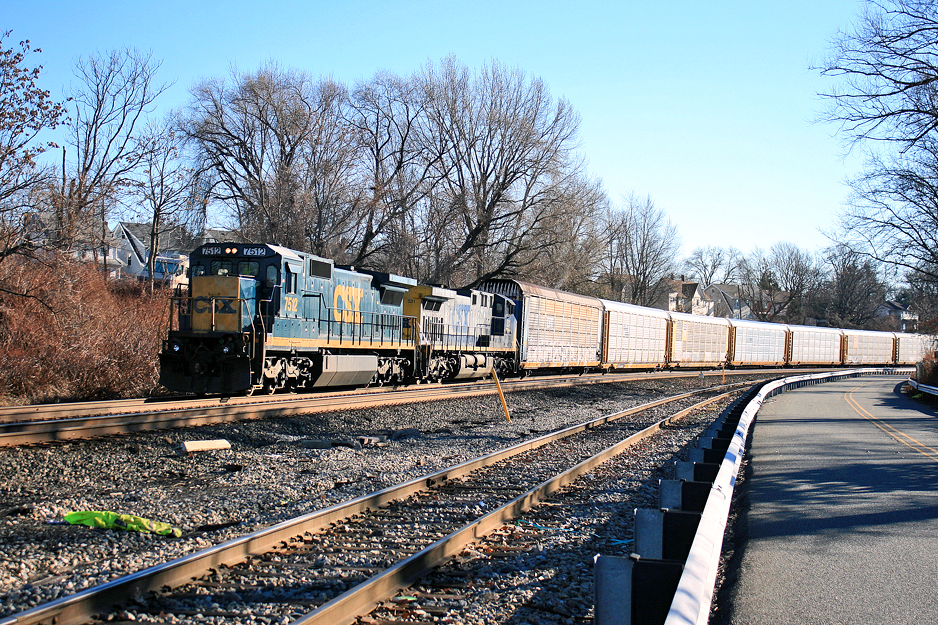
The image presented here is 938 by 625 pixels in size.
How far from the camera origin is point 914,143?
16.8 metres

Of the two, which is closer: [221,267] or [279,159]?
[221,267]

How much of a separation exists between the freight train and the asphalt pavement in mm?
6365

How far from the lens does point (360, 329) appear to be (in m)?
17.0

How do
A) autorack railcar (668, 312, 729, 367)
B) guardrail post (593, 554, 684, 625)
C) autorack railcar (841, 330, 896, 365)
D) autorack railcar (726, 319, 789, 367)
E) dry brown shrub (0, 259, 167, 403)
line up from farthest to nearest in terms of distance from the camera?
autorack railcar (841, 330, 896, 365) < autorack railcar (726, 319, 789, 367) < autorack railcar (668, 312, 729, 367) < dry brown shrub (0, 259, 167, 403) < guardrail post (593, 554, 684, 625)

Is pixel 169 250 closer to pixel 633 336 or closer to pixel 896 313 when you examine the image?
pixel 633 336

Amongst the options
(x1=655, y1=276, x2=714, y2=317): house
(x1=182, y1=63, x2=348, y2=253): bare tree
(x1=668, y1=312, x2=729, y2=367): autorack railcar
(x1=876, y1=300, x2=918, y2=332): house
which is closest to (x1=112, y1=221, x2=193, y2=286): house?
(x1=182, y1=63, x2=348, y2=253): bare tree

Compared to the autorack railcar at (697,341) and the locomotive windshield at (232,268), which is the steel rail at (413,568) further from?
the autorack railcar at (697,341)

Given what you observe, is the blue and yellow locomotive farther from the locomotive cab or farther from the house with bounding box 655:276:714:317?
the house with bounding box 655:276:714:317

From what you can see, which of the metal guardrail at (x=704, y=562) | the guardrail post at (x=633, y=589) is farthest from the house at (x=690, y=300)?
the guardrail post at (x=633, y=589)

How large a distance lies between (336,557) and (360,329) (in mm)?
12128

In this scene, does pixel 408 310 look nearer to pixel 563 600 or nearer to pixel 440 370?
pixel 440 370

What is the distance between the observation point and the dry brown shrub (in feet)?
47.8

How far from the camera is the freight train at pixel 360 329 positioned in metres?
13.7

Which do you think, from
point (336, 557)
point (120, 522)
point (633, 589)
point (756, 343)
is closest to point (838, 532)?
point (633, 589)
